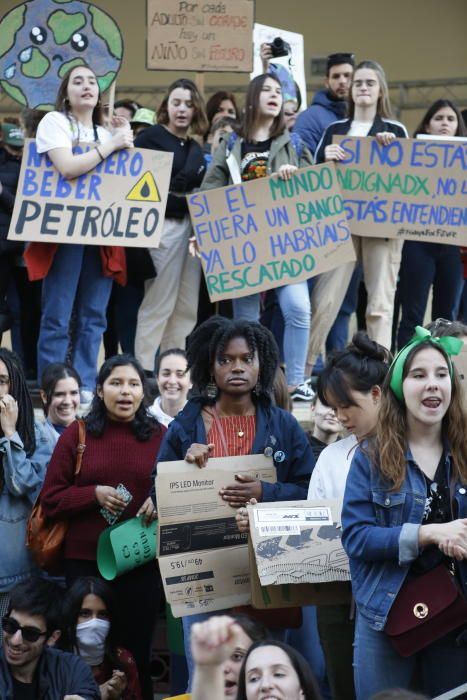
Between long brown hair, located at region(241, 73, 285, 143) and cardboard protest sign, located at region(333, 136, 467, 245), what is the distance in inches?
18.1

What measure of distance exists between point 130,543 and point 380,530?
1568 millimetres

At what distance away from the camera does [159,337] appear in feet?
25.9

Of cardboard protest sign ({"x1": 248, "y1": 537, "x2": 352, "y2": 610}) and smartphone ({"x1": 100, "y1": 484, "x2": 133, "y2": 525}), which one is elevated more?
smartphone ({"x1": 100, "y1": 484, "x2": 133, "y2": 525})

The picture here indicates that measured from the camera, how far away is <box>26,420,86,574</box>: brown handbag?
5.75 meters

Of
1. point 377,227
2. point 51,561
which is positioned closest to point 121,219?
point 377,227

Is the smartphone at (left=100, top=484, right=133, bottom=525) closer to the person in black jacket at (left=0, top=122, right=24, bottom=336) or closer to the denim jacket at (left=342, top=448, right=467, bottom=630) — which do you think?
the denim jacket at (left=342, top=448, right=467, bottom=630)

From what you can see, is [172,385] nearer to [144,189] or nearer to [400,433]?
[144,189]

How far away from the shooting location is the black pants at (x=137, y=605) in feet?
18.9

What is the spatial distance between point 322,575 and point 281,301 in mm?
2941

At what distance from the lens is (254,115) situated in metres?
7.48

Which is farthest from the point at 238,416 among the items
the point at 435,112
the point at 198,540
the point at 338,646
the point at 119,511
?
the point at 435,112

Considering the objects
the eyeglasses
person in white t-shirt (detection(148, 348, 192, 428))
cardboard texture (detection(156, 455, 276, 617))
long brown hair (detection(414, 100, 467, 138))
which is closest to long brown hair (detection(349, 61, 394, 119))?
long brown hair (detection(414, 100, 467, 138))

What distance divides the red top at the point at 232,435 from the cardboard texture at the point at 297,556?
0.43 metres

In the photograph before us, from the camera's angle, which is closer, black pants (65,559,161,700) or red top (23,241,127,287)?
black pants (65,559,161,700)
